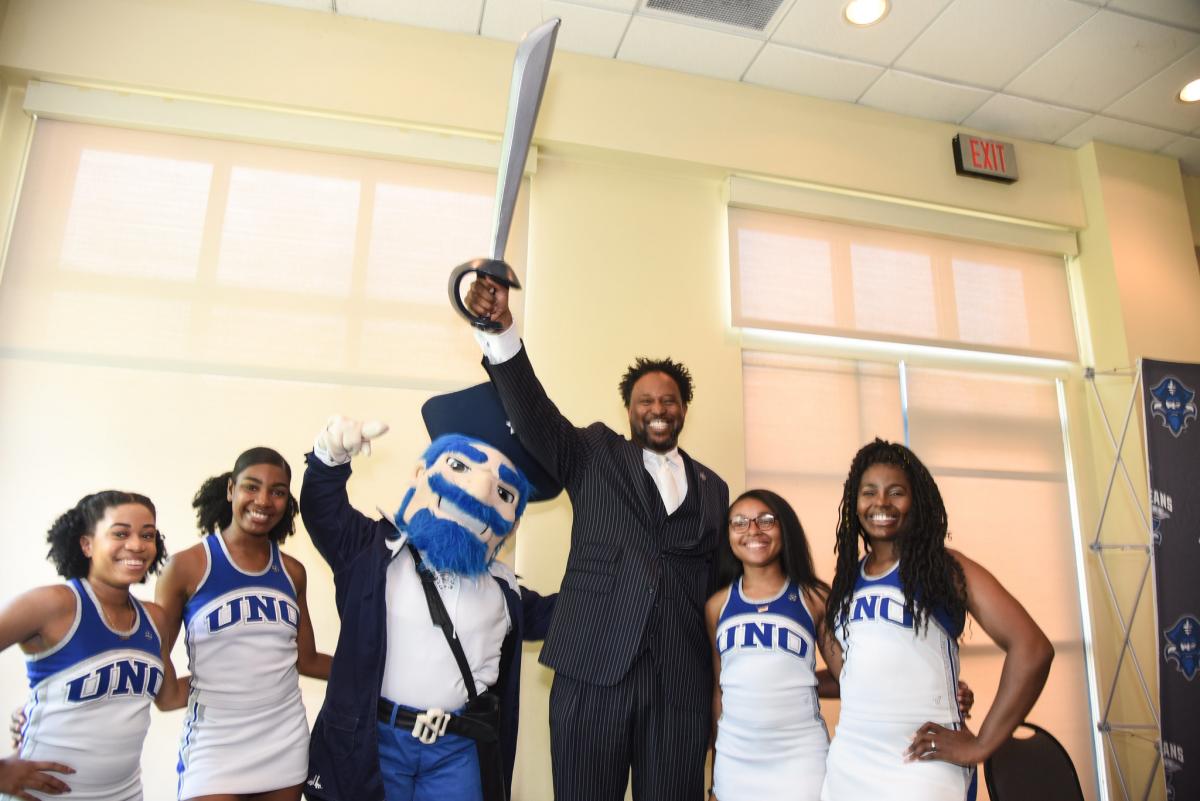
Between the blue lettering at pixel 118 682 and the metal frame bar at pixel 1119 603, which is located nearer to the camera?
the blue lettering at pixel 118 682

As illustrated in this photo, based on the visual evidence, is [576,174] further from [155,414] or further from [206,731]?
[206,731]

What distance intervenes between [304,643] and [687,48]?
9.07ft

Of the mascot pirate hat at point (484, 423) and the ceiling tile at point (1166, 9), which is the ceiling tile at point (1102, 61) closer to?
the ceiling tile at point (1166, 9)

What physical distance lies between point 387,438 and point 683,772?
167 cm

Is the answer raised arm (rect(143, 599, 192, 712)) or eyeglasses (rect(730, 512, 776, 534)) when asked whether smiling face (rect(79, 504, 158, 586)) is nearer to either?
raised arm (rect(143, 599, 192, 712))

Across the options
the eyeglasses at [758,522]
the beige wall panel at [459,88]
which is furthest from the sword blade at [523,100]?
the beige wall panel at [459,88]

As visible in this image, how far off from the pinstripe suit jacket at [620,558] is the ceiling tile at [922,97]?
96.0 inches

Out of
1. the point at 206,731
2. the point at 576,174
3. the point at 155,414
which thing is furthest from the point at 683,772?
the point at 576,174

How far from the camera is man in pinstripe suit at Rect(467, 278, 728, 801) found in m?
1.81

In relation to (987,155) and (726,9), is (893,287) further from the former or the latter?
(726,9)

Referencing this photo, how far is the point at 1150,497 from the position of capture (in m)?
3.18

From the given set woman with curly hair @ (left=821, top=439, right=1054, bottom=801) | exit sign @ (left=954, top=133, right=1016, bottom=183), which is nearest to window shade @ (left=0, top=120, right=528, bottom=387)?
woman with curly hair @ (left=821, top=439, right=1054, bottom=801)

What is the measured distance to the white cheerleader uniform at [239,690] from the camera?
1772 mm

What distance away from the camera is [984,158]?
3.81m
